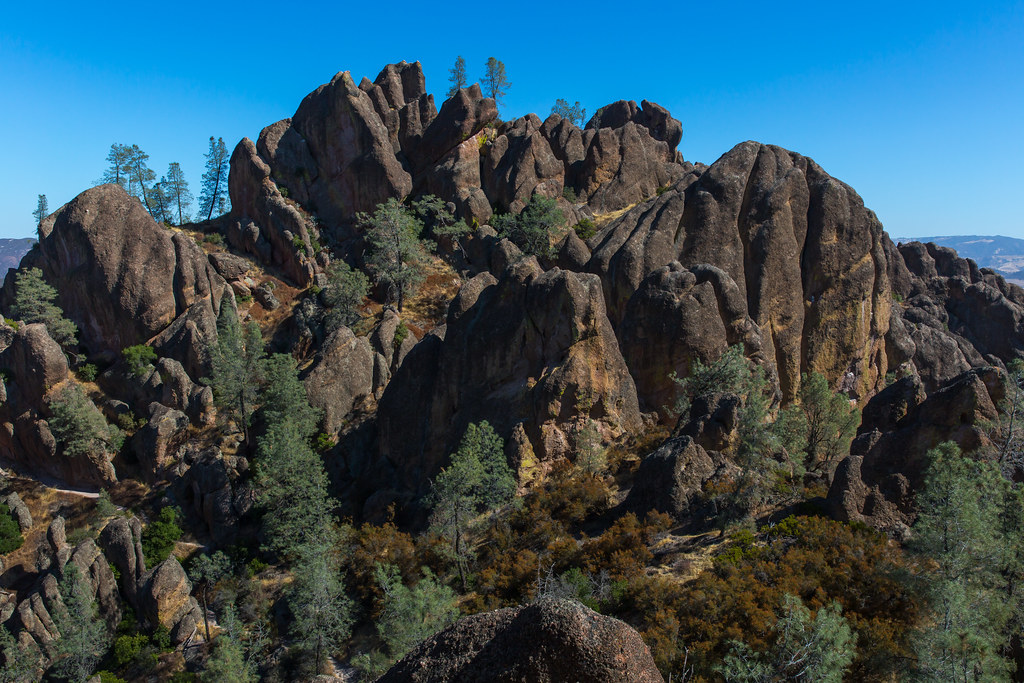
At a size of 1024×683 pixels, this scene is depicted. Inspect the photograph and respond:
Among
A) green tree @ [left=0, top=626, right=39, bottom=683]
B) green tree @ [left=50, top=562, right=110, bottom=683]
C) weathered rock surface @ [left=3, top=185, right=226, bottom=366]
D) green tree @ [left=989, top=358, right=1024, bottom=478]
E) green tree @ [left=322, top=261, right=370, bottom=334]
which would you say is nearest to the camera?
green tree @ [left=989, top=358, right=1024, bottom=478]

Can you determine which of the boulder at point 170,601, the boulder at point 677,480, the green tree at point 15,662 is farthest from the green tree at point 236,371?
the boulder at point 677,480

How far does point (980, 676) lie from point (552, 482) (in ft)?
64.8

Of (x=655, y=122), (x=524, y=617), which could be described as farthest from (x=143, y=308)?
(x=655, y=122)

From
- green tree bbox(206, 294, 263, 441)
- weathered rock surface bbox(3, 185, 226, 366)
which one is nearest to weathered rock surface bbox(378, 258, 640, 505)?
green tree bbox(206, 294, 263, 441)

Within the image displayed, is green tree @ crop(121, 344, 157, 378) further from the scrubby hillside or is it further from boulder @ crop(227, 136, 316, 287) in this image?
boulder @ crop(227, 136, 316, 287)

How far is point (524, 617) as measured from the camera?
24.9 ft

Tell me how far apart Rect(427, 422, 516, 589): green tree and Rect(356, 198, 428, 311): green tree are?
1438 inches

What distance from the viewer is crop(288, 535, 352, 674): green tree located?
27031 mm

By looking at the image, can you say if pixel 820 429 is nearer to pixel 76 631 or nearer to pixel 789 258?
pixel 789 258

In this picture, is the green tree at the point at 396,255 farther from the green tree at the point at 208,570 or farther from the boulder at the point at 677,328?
the green tree at the point at 208,570

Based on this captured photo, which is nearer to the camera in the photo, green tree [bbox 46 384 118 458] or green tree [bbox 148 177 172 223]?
green tree [bbox 46 384 118 458]

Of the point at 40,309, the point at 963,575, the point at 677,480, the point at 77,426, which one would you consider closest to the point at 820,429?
the point at 677,480

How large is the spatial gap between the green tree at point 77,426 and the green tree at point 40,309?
9.77 meters

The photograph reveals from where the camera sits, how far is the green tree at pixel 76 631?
31391 mm
